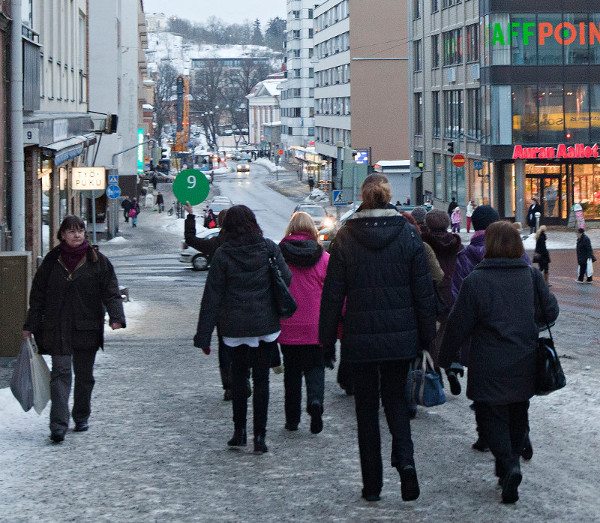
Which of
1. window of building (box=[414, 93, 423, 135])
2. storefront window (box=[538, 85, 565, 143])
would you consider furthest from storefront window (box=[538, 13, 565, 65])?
window of building (box=[414, 93, 423, 135])

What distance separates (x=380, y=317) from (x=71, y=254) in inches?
112

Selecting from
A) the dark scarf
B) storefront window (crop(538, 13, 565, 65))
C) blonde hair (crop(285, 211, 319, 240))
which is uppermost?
storefront window (crop(538, 13, 565, 65))

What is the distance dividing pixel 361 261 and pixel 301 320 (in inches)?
79.7

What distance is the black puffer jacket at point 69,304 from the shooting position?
7.89m

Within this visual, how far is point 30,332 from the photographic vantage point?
791cm

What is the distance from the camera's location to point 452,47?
187ft

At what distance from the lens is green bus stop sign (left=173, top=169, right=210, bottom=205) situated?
12156mm

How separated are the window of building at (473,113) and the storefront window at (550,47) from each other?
4.10 meters

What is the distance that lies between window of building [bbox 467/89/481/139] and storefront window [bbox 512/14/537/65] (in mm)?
3628

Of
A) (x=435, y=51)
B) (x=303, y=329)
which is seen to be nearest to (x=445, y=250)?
(x=303, y=329)

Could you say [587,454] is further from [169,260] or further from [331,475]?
[169,260]

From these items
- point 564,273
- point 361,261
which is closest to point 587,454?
point 361,261

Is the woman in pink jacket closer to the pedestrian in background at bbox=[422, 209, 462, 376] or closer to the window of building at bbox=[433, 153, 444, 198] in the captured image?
the pedestrian in background at bbox=[422, 209, 462, 376]

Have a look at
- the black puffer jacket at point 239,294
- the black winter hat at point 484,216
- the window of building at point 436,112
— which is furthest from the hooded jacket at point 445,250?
the window of building at point 436,112
